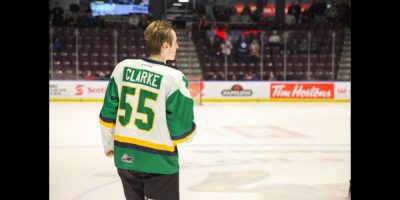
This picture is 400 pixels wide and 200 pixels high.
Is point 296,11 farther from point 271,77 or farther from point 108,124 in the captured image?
point 108,124

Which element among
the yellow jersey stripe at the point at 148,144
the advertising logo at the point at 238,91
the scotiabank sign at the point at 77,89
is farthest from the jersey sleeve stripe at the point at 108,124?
the advertising logo at the point at 238,91

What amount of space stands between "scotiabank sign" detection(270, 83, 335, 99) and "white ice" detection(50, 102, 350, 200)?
5888 millimetres

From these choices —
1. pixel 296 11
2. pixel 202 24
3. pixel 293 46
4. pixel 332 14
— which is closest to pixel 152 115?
pixel 293 46

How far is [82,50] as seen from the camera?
62.7ft

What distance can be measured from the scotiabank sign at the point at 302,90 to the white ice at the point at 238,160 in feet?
19.3

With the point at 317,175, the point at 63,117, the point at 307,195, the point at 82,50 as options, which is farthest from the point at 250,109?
the point at 307,195

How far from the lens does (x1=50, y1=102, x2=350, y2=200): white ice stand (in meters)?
5.14

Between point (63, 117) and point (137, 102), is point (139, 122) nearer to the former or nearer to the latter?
point (137, 102)

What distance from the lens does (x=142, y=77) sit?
2.51m

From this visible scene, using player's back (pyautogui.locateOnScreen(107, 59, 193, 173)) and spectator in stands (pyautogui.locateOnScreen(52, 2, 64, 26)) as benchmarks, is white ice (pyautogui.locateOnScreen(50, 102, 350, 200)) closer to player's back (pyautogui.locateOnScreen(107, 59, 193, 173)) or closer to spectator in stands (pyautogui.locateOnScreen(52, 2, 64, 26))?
player's back (pyautogui.locateOnScreen(107, 59, 193, 173))

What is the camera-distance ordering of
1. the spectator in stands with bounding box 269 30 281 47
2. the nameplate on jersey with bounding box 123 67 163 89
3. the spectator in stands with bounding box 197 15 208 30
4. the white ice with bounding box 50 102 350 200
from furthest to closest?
1. the spectator in stands with bounding box 197 15 208 30
2. the spectator in stands with bounding box 269 30 281 47
3. the white ice with bounding box 50 102 350 200
4. the nameplate on jersey with bounding box 123 67 163 89

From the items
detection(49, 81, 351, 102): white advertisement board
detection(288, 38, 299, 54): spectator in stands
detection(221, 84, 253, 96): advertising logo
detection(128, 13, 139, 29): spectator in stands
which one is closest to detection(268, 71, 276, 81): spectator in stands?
detection(49, 81, 351, 102): white advertisement board

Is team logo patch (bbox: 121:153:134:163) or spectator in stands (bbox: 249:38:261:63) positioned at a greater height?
spectator in stands (bbox: 249:38:261:63)
